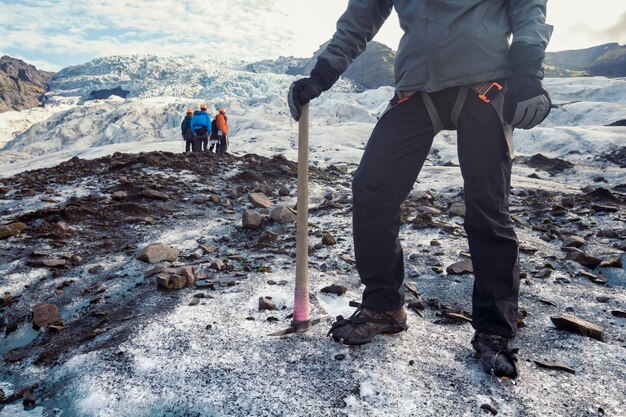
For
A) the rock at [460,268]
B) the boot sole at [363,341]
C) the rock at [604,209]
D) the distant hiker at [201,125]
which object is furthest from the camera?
the distant hiker at [201,125]

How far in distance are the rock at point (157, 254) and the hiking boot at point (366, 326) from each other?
2.18 meters

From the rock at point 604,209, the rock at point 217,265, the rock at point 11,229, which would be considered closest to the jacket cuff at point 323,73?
the rock at point 217,265

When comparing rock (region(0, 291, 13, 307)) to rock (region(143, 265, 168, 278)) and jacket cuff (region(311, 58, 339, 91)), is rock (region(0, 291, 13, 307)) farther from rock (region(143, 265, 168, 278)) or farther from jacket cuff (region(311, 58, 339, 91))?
jacket cuff (region(311, 58, 339, 91))

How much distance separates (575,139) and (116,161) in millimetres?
14949

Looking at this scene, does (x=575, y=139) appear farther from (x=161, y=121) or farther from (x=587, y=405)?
(x=161, y=121)

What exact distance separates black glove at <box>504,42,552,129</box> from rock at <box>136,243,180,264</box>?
122 inches

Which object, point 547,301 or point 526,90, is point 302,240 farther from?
point 547,301

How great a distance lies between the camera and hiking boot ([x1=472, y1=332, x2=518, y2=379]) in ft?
6.24

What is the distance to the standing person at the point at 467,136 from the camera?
6.56ft

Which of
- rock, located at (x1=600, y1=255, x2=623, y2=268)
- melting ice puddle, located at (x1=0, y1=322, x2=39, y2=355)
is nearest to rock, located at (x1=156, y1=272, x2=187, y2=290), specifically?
melting ice puddle, located at (x1=0, y1=322, x2=39, y2=355)

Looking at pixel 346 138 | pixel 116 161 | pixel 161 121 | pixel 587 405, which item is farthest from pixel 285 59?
pixel 587 405

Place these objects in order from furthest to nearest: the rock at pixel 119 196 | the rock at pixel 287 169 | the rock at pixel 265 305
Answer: the rock at pixel 287 169, the rock at pixel 119 196, the rock at pixel 265 305

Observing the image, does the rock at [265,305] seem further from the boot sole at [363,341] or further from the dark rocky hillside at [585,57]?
the dark rocky hillside at [585,57]

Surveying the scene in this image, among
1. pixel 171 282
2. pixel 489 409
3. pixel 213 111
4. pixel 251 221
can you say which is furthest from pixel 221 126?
pixel 213 111
